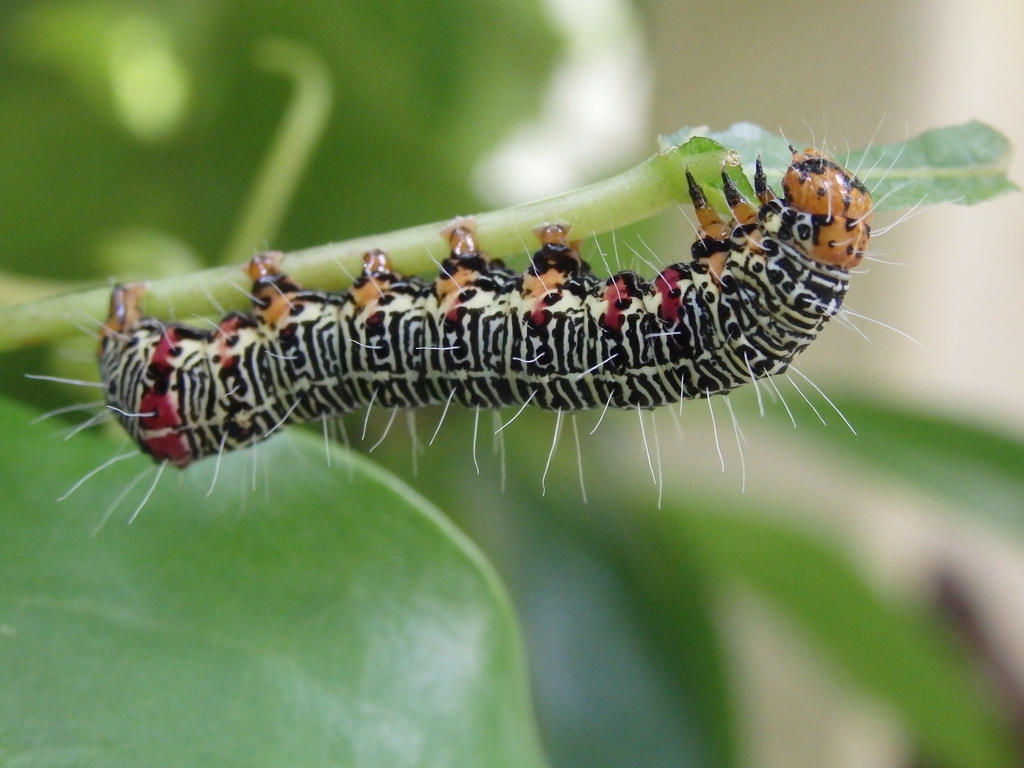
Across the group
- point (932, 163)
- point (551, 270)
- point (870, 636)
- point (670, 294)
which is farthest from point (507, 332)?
point (870, 636)

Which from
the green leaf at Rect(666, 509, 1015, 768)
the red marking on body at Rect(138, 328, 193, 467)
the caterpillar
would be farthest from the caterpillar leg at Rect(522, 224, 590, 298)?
the green leaf at Rect(666, 509, 1015, 768)

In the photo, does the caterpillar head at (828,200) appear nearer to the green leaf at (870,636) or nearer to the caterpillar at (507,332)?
the caterpillar at (507,332)

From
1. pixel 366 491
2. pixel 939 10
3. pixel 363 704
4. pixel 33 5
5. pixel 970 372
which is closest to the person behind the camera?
pixel 363 704

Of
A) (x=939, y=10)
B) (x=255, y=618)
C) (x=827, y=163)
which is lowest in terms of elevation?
(x=255, y=618)

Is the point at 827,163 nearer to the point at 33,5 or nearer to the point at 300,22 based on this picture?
→ the point at 300,22

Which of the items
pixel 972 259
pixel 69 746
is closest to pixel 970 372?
pixel 972 259

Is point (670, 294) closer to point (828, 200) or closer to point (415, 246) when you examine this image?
point (828, 200)
